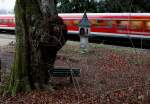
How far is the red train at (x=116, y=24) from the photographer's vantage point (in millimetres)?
27875

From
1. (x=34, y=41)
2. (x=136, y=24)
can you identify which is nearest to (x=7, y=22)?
(x=136, y=24)

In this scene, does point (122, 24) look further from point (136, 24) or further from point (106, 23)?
point (106, 23)

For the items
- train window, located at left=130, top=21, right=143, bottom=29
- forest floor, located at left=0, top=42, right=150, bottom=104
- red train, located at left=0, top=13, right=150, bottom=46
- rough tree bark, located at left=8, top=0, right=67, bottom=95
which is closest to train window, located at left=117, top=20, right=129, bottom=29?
red train, located at left=0, top=13, right=150, bottom=46

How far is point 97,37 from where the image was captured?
32156 mm

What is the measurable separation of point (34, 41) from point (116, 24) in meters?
18.7

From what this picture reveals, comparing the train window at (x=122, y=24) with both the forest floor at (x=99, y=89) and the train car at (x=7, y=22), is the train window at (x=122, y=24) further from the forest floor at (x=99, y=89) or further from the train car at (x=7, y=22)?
the train car at (x=7, y=22)

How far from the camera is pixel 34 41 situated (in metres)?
11.9

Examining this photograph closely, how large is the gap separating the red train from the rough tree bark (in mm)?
14653

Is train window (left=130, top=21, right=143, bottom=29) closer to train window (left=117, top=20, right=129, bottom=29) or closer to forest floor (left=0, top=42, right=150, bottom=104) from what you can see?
train window (left=117, top=20, right=129, bottom=29)

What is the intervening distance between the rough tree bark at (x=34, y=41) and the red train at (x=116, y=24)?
48.1 ft

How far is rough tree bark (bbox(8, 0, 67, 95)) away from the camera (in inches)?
464

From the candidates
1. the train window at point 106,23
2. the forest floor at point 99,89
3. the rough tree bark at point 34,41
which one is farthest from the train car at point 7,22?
the rough tree bark at point 34,41

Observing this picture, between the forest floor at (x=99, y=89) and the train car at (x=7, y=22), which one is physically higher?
the forest floor at (x=99, y=89)

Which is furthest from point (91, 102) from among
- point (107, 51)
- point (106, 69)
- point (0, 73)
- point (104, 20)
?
point (104, 20)
